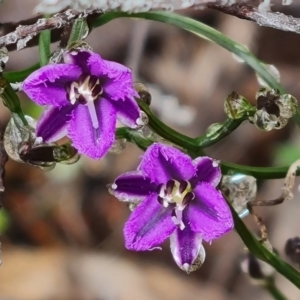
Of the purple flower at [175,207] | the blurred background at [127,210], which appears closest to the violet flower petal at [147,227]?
the purple flower at [175,207]

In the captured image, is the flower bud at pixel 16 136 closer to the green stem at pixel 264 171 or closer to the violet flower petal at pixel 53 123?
the violet flower petal at pixel 53 123

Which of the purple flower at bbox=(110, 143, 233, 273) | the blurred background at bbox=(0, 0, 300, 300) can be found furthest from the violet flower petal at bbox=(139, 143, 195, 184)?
the blurred background at bbox=(0, 0, 300, 300)

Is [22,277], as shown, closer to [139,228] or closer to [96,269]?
[96,269]

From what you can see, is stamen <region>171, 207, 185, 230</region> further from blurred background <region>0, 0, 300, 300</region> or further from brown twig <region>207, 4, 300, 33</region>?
blurred background <region>0, 0, 300, 300</region>

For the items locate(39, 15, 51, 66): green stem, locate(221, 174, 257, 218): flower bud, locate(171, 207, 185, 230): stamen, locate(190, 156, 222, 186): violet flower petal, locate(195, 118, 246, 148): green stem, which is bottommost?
locate(221, 174, 257, 218): flower bud

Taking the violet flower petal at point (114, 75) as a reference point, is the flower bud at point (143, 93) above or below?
below

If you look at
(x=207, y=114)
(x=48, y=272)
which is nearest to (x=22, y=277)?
(x=48, y=272)
